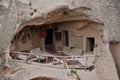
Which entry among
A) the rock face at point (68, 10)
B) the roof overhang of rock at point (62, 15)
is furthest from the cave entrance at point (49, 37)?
the rock face at point (68, 10)

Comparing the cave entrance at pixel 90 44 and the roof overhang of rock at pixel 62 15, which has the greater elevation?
the roof overhang of rock at pixel 62 15

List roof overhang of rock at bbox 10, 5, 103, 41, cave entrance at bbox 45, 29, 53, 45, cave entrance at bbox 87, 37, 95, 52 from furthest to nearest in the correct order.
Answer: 1. cave entrance at bbox 45, 29, 53, 45
2. cave entrance at bbox 87, 37, 95, 52
3. roof overhang of rock at bbox 10, 5, 103, 41

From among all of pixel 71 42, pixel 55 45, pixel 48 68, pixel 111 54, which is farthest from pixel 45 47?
pixel 111 54

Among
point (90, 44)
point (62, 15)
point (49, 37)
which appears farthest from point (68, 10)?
point (49, 37)

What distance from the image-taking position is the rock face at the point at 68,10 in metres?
10.7

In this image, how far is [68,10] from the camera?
11.2 m

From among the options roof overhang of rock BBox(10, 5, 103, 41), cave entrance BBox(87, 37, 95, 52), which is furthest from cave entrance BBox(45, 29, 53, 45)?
roof overhang of rock BBox(10, 5, 103, 41)

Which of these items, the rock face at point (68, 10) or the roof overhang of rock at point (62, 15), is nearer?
the rock face at point (68, 10)

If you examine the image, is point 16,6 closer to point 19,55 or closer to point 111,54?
point 19,55

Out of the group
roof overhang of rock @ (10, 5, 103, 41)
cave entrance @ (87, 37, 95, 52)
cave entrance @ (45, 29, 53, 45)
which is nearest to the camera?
roof overhang of rock @ (10, 5, 103, 41)

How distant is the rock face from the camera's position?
35.1 feet

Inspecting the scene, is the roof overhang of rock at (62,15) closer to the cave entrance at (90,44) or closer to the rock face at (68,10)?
the rock face at (68,10)

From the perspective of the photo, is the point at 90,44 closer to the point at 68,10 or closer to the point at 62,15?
the point at 62,15

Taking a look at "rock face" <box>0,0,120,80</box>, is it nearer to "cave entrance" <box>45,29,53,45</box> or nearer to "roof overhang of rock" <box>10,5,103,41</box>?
"roof overhang of rock" <box>10,5,103,41</box>
